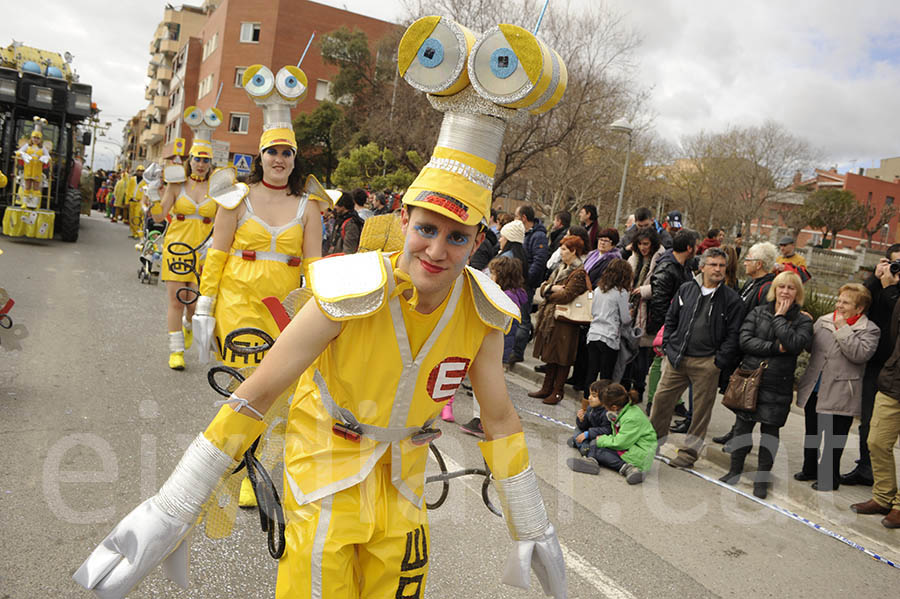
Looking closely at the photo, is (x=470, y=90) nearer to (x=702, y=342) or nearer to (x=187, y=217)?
(x=702, y=342)

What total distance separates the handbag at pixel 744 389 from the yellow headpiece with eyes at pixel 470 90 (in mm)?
4441

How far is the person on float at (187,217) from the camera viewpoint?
279 inches

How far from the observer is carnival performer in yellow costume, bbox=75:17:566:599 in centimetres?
192

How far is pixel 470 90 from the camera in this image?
6.57 ft

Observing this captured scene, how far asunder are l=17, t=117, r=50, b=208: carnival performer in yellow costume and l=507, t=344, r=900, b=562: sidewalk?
12939 mm

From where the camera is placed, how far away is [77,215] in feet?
57.2

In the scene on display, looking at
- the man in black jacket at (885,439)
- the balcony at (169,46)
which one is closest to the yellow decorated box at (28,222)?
the man in black jacket at (885,439)

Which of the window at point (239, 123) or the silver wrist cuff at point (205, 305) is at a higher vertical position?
the window at point (239, 123)

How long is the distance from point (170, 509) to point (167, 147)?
61880mm

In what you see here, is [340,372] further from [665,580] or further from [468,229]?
[665,580]

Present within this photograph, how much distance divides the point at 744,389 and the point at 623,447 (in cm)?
113

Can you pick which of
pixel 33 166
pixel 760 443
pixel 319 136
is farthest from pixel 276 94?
pixel 319 136

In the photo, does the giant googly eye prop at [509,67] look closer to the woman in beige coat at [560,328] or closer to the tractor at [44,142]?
the woman in beige coat at [560,328]

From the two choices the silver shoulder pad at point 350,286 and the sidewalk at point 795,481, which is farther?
the sidewalk at point 795,481
